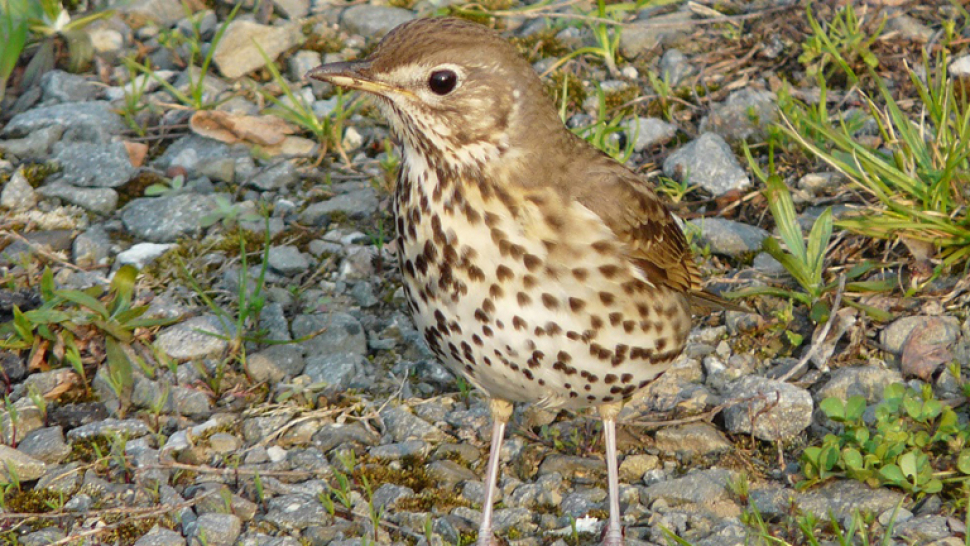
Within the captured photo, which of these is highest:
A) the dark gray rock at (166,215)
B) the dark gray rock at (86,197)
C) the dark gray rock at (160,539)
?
the dark gray rock at (86,197)

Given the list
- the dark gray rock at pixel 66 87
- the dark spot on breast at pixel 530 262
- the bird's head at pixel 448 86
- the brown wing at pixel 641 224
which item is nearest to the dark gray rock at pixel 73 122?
the dark gray rock at pixel 66 87

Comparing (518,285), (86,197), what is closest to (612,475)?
(518,285)

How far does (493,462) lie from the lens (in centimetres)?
442

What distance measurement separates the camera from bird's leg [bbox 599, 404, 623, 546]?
416 cm

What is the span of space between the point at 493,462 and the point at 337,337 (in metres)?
1.10

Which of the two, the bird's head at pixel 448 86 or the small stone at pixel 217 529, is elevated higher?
the bird's head at pixel 448 86

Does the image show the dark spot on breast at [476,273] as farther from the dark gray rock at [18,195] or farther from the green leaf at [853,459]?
the dark gray rock at [18,195]

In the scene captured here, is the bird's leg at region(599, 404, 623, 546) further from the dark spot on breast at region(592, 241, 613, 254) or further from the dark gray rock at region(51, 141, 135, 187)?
the dark gray rock at region(51, 141, 135, 187)

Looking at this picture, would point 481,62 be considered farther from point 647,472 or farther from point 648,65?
point 648,65

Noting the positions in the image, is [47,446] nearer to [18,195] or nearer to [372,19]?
[18,195]

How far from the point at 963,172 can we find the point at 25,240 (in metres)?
4.10

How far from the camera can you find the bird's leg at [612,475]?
13.7 feet

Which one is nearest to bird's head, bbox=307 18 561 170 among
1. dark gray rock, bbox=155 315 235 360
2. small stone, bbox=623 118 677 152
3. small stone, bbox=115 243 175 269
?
dark gray rock, bbox=155 315 235 360

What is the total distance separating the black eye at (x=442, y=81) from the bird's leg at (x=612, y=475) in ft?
4.43
